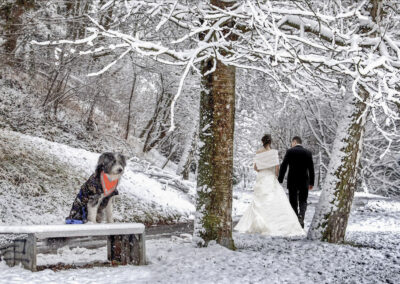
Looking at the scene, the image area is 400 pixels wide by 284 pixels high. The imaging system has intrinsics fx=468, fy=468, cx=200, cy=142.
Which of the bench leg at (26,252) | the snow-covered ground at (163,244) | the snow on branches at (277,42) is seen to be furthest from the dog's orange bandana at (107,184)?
the snow on branches at (277,42)

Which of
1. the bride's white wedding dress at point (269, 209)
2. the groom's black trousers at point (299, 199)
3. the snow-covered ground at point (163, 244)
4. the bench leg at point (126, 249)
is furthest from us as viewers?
the groom's black trousers at point (299, 199)

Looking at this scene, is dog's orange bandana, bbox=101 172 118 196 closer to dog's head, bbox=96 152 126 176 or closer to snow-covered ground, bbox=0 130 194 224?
dog's head, bbox=96 152 126 176

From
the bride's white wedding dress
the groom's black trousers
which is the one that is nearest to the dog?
the bride's white wedding dress

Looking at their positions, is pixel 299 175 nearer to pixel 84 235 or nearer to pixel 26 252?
pixel 84 235

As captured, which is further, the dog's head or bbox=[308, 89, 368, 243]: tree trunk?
bbox=[308, 89, 368, 243]: tree trunk

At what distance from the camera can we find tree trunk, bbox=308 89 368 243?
7477 mm

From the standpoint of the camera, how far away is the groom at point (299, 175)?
395 inches

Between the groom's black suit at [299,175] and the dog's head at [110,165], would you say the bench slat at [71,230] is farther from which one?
the groom's black suit at [299,175]

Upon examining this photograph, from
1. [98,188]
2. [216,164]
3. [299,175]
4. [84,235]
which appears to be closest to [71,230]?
[84,235]

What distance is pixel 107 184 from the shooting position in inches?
261

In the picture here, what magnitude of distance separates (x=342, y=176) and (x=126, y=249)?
11.8 feet

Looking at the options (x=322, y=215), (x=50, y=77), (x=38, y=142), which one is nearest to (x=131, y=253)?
(x=322, y=215)

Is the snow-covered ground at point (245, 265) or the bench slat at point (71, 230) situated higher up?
the bench slat at point (71, 230)

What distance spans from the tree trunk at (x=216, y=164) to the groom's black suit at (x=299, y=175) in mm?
3394
